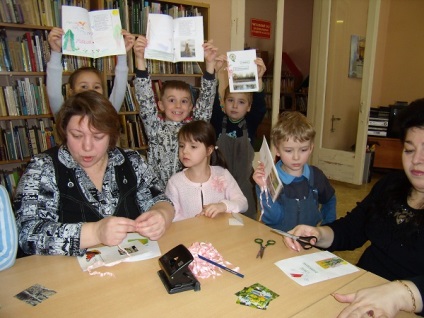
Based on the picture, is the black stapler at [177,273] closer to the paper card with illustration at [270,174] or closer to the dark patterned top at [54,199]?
the dark patterned top at [54,199]

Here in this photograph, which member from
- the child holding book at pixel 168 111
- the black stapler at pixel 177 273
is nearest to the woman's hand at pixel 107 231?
the black stapler at pixel 177 273

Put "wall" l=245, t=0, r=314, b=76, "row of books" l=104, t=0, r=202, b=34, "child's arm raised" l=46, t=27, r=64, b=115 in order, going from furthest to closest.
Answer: "wall" l=245, t=0, r=314, b=76 < "row of books" l=104, t=0, r=202, b=34 < "child's arm raised" l=46, t=27, r=64, b=115

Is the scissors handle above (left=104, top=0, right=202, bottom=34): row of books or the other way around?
the other way around

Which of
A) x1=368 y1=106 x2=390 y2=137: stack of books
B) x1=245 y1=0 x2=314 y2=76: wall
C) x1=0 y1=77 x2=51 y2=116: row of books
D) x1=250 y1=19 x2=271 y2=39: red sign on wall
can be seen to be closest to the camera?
x1=0 y1=77 x2=51 y2=116: row of books

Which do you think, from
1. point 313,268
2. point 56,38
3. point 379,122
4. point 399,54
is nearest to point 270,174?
point 313,268

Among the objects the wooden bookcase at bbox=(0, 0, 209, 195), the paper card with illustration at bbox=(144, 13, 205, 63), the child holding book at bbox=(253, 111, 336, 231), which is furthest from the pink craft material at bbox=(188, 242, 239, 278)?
the wooden bookcase at bbox=(0, 0, 209, 195)

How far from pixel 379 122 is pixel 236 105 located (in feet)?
11.6

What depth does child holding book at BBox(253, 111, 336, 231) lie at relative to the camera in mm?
1670

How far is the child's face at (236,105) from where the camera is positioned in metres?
2.38

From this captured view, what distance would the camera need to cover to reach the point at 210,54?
78.7 inches

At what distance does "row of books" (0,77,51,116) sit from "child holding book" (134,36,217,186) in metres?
1.57

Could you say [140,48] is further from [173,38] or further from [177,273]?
[177,273]

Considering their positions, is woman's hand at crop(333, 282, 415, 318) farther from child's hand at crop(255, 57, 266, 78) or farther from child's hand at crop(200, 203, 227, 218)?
child's hand at crop(255, 57, 266, 78)

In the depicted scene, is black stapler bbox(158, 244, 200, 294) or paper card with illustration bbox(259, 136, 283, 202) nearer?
black stapler bbox(158, 244, 200, 294)
